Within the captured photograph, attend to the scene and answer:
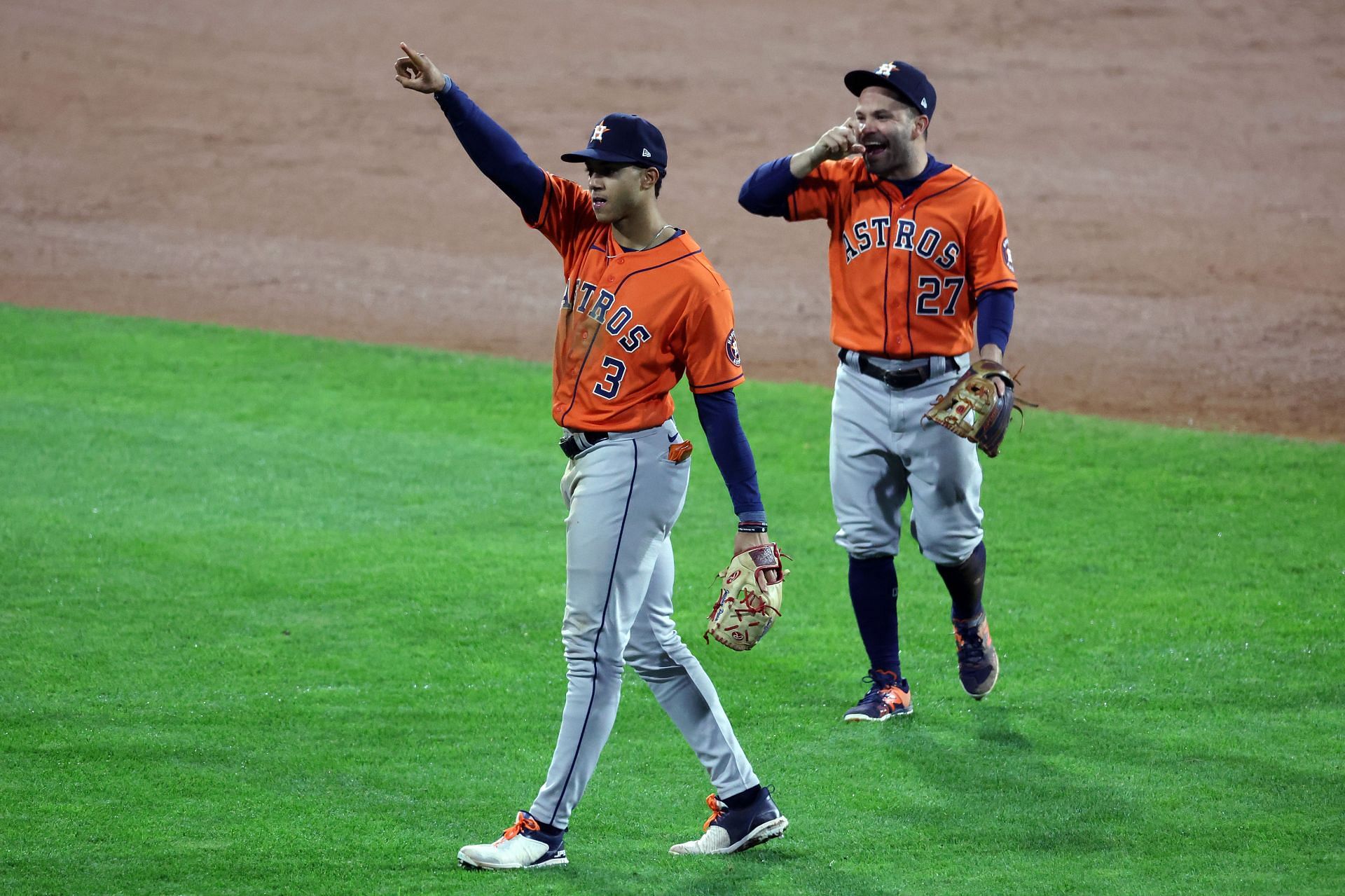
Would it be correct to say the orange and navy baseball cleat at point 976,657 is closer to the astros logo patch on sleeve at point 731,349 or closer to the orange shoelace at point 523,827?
the astros logo patch on sleeve at point 731,349

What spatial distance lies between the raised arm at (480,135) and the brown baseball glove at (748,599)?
1.06 m

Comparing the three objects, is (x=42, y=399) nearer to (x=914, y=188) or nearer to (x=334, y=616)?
(x=334, y=616)

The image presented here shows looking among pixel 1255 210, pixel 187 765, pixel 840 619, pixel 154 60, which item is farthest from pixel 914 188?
pixel 154 60

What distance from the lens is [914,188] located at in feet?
15.7

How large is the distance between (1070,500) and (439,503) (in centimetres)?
301

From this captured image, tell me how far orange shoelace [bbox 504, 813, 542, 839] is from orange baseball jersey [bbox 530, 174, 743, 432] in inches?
38.0

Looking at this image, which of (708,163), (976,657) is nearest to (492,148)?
(976,657)

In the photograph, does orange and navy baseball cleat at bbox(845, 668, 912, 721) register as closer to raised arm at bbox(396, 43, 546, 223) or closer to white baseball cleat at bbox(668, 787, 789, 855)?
white baseball cleat at bbox(668, 787, 789, 855)

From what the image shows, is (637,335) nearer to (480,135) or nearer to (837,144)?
(480,135)

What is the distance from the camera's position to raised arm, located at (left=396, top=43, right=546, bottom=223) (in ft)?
12.1

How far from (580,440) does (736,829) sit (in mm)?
1064

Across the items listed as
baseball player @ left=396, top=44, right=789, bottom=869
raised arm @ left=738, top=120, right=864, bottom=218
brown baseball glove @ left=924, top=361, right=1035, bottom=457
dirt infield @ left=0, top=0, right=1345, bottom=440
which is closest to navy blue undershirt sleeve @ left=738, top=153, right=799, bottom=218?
raised arm @ left=738, top=120, right=864, bottom=218

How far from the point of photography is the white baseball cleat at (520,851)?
11.9 ft

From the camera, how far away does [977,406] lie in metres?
4.45
